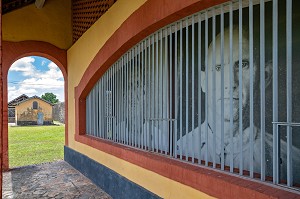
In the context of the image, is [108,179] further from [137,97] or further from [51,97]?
[51,97]

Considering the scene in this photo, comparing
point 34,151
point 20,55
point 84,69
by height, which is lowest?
point 34,151

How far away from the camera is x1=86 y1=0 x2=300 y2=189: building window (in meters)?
2.31

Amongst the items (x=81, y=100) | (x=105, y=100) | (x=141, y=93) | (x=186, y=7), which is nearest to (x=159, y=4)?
(x=186, y=7)

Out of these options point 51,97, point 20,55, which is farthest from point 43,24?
point 51,97

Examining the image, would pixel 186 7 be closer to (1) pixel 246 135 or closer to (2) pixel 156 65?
(2) pixel 156 65

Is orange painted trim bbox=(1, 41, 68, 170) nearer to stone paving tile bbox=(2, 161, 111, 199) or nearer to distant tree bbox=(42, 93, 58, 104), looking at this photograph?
stone paving tile bbox=(2, 161, 111, 199)

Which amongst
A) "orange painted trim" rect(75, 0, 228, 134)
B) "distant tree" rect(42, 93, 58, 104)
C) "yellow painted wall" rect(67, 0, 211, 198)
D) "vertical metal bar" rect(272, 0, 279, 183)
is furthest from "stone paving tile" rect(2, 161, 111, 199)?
"distant tree" rect(42, 93, 58, 104)

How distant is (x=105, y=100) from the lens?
5.57 metres

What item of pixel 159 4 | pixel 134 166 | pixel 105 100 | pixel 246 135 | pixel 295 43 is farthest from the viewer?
pixel 105 100

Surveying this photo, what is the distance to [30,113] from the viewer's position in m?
37.6

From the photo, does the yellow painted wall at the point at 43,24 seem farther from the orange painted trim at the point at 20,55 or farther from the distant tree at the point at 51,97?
the distant tree at the point at 51,97

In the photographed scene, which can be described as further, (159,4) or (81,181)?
(81,181)

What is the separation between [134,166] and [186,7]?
2.41 metres

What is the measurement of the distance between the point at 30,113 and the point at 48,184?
35.3 metres
